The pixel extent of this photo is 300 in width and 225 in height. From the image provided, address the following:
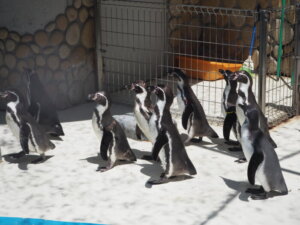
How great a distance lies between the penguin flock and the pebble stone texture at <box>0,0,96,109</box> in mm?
550

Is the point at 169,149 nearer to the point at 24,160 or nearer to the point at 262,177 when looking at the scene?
the point at 262,177

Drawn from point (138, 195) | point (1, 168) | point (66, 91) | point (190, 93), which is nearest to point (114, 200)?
point (138, 195)

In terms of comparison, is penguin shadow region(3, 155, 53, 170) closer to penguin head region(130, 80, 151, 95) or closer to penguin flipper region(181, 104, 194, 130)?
penguin head region(130, 80, 151, 95)

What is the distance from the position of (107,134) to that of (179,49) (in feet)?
10.2

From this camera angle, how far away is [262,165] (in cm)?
486

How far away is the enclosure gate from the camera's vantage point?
297 inches

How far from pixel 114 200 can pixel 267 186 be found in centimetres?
120

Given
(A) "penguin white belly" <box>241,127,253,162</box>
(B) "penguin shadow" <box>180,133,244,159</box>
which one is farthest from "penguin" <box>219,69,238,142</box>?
(A) "penguin white belly" <box>241,127,253,162</box>

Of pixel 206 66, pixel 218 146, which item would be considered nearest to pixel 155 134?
pixel 218 146

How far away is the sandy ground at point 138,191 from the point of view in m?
4.68

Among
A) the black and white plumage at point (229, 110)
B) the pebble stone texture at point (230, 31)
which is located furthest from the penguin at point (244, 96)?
the pebble stone texture at point (230, 31)

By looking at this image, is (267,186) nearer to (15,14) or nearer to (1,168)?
(1,168)

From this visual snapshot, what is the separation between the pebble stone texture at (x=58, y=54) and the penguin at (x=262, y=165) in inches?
123

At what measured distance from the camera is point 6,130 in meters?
6.79
